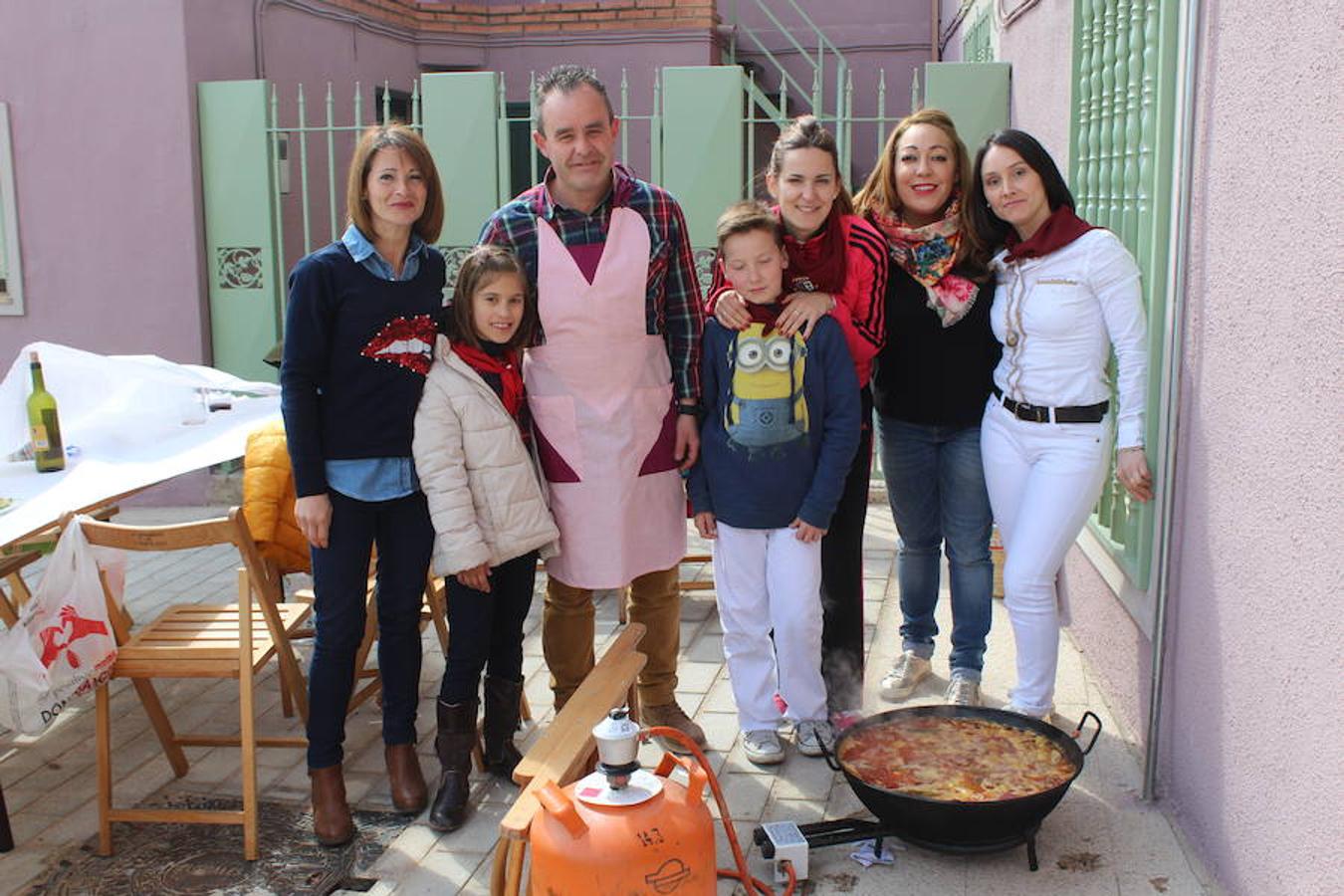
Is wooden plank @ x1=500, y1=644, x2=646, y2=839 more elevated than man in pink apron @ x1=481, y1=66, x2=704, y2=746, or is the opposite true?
man in pink apron @ x1=481, y1=66, x2=704, y2=746

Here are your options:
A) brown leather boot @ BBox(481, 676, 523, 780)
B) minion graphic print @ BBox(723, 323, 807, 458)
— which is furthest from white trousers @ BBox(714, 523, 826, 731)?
brown leather boot @ BBox(481, 676, 523, 780)

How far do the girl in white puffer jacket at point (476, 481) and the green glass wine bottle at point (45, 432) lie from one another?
1.56 meters

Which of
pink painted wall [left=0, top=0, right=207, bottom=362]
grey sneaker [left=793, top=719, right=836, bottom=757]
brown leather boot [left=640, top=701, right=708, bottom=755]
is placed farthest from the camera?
pink painted wall [left=0, top=0, right=207, bottom=362]

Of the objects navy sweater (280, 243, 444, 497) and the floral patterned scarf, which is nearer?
navy sweater (280, 243, 444, 497)

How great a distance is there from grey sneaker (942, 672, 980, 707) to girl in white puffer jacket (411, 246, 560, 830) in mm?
1386

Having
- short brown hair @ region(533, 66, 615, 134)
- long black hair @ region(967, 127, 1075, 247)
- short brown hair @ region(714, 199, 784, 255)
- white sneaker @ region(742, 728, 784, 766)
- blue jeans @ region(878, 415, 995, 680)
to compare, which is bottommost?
white sneaker @ region(742, 728, 784, 766)

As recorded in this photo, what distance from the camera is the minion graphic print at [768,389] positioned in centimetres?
349

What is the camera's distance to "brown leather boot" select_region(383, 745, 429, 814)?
3572mm

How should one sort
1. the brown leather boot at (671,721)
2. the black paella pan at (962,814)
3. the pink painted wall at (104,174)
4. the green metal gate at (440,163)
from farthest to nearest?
the pink painted wall at (104,174) < the green metal gate at (440,163) < the brown leather boot at (671,721) < the black paella pan at (962,814)

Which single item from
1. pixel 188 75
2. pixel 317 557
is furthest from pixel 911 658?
pixel 188 75

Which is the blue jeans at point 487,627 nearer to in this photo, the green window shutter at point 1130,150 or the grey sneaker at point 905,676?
the grey sneaker at point 905,676

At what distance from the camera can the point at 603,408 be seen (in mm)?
3555

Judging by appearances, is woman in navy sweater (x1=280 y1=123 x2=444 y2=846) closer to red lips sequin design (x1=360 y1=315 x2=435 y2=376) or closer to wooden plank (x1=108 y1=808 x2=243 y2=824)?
red lips sequin design (x1=360 y1=315 x2=435 y2=376)

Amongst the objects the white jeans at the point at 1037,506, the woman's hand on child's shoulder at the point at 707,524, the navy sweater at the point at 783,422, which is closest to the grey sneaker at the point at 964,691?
the white jeans at the point at 1037,506
